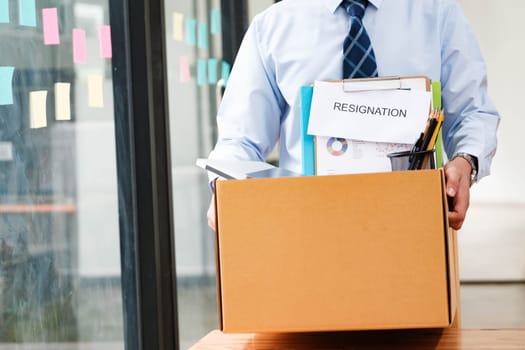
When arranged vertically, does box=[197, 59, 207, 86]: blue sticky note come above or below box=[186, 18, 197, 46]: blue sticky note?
below

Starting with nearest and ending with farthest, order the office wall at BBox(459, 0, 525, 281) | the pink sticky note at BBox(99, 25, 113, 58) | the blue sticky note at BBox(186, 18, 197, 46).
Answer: the pink sticky note at BBox(99, 25, 113, 58) → the blue sticky note at BBox(186, 18, 197, 46) → the office wall at BBox(459, 0, 525, 281)

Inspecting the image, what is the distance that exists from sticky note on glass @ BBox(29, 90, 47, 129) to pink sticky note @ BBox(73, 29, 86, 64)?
23 cm

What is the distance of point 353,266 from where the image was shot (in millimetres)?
903

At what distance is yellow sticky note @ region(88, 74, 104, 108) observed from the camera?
2.10m

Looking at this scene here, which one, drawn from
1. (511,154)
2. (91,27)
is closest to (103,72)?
(91,27)

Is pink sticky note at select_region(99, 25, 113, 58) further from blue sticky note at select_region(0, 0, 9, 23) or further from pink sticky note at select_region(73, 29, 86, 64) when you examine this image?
blue sticky note at select_region(0, 0, 9, 23)

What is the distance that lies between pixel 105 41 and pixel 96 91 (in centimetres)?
16

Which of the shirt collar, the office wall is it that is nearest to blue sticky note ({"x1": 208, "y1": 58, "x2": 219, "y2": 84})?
the shirt collar

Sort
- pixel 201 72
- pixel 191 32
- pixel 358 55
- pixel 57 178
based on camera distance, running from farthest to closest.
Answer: pixel 201 72
pixel 191 32
pixel 57 178
pixel 358 55

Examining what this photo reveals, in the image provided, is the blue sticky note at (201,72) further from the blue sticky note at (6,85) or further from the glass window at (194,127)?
the blue sticky note at (6,85)

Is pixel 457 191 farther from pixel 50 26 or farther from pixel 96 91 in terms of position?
pixel 96 91

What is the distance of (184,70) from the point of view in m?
2.98

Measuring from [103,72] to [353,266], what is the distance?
4.75 feet

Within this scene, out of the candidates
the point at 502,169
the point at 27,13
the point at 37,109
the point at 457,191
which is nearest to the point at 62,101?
the point at 37,109
